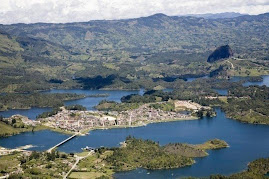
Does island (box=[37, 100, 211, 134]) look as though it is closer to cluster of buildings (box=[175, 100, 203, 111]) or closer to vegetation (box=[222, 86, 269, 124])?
cluster of buildings (box=[175, 100, 203, 111])

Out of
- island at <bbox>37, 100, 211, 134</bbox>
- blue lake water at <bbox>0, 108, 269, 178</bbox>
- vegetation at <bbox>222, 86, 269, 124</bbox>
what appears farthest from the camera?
vegetation at <bbox>222, 86, 269, 124</bbox>

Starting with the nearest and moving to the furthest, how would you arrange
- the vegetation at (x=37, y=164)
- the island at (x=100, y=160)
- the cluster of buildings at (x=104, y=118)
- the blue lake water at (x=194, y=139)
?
1. the vegetation at (x=37, y=164)
2. the island at (x=100, y=160)
3. the blue lake water at (x=194, y=139)
4. the cluster of buildings at (x=104, y=118)

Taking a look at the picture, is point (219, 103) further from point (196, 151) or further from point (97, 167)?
point (97, 167)

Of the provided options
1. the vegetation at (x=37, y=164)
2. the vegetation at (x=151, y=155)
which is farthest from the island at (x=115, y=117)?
the vegetation at (x=37, y=164)

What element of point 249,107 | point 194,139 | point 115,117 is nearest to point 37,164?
point 194,139

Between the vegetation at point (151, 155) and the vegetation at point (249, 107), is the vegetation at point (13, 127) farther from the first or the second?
the vegetation at point (249, 107)

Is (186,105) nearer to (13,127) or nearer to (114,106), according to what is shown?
(114,106)

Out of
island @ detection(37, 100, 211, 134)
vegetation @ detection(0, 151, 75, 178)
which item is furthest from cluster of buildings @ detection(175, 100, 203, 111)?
vegetation @ detection(0, 151, 75, 178)
